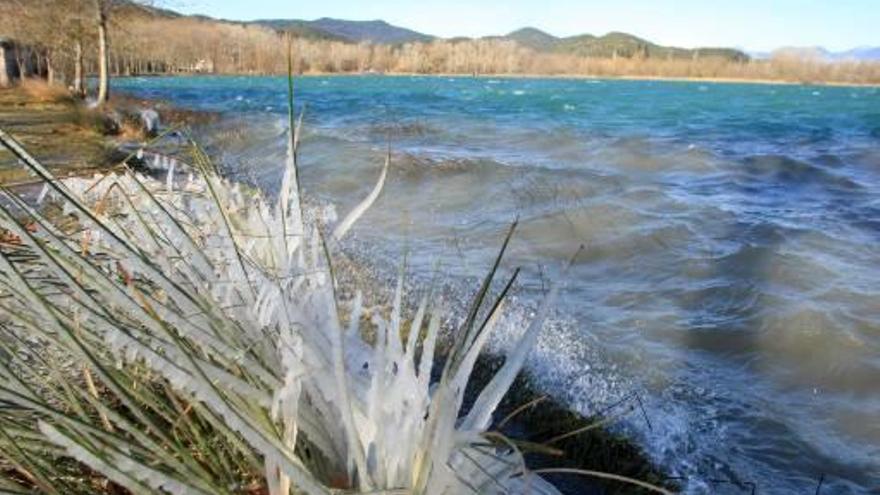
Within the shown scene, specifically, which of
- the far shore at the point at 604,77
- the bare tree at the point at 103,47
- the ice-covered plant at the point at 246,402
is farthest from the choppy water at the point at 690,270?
the far shore at the point at 604,77

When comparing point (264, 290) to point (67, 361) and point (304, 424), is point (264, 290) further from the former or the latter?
point (67, 361)

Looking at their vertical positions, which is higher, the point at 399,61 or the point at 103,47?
the point at 399,61

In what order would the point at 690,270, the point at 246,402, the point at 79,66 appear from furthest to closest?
the point at 79,66 < the point at 690,270 < the point at 246,402

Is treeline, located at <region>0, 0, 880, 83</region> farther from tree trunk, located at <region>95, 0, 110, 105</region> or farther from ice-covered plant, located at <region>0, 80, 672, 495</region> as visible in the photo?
ice-covered plant, located at <region>0, 80, 672, 495</region>

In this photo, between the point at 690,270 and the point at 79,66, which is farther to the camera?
the point at 79,66

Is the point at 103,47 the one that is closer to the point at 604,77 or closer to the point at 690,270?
the point at 690,270

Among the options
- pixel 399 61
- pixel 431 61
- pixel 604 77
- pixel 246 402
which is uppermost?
pixel 431 61

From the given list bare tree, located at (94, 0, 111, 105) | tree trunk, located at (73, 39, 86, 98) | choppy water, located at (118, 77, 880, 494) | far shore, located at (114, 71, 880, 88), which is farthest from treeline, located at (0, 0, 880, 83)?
choppy water, located at (118, 77, 880, 494)

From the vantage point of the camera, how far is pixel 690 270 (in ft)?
26.0

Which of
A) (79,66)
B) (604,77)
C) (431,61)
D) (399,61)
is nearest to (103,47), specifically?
(79,66)

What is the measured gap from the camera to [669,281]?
7.54 meters

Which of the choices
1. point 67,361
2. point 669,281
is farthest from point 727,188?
point 67,361

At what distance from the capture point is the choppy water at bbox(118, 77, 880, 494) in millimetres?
4328

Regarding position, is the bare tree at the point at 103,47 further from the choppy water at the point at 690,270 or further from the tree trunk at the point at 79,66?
the choppy water at the point at 690,270
